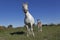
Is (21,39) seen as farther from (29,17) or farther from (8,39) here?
(29,17)

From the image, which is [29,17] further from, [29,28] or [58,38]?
[58,38]

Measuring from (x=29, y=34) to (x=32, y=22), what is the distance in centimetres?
116

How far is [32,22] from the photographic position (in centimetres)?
1888

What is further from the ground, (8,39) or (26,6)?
(26,6)

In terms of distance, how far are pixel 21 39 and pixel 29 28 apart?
2.32m

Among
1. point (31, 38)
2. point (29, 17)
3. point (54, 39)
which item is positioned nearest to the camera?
point (54, 39)

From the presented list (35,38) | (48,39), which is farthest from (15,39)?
(48,39)

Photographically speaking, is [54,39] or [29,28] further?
[29,28]

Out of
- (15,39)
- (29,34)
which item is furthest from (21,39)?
(29,34)

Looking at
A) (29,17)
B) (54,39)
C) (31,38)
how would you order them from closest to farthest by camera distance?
(54,39) < (31,38) < (29,17)

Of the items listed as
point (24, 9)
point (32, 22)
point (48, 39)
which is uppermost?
point (24, 9)

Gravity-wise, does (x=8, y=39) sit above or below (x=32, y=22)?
below

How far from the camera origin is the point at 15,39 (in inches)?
674

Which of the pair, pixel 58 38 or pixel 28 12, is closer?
pixel 58 38
